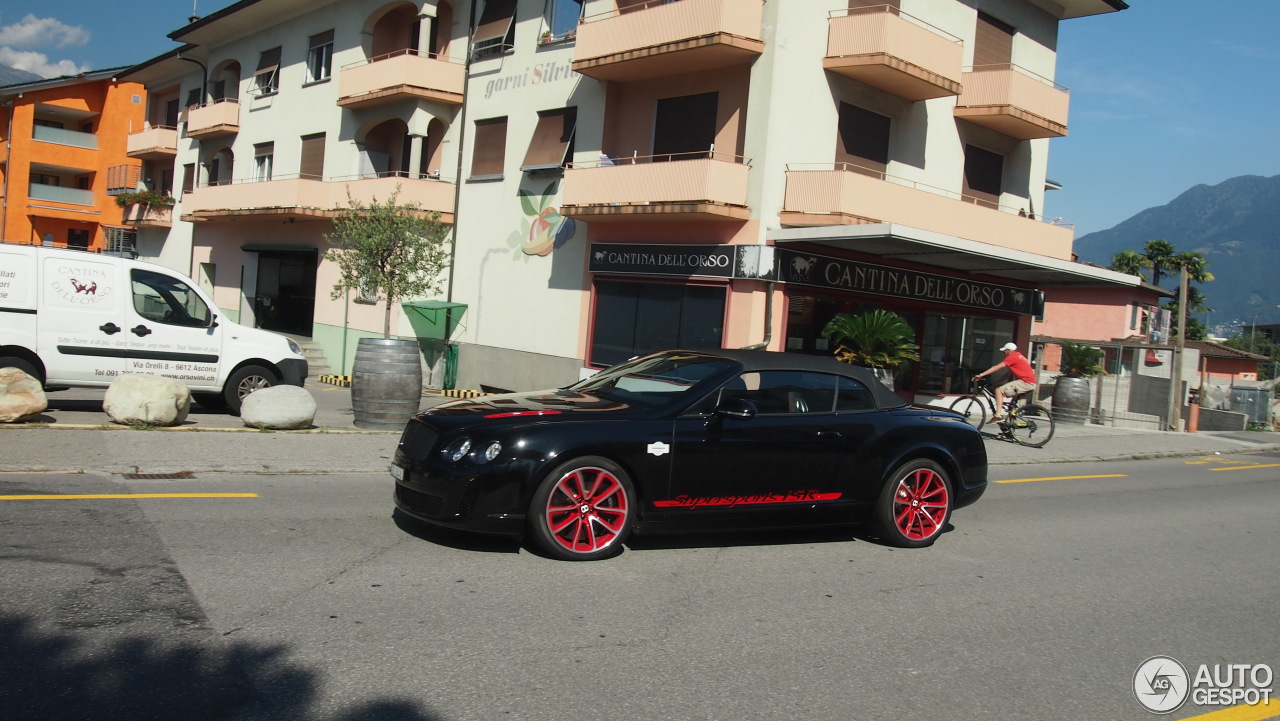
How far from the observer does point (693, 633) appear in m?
4.84

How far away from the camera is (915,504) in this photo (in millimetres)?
7332

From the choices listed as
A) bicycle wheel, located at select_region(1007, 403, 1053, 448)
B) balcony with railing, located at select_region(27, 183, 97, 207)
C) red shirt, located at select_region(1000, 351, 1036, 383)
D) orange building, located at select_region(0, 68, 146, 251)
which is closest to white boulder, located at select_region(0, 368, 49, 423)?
red shirt, located at select_region(1000, 351, 1036, 383)

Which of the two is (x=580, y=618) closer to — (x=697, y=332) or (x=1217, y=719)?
(x=1217, y=719)

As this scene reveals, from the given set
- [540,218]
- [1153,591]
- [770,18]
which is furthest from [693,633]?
[540,218]

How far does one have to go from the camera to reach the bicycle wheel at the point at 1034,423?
15719 mm

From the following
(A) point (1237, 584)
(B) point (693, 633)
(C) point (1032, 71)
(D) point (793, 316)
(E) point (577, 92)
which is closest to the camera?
(B) point (693, 633)

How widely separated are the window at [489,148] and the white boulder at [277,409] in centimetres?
1171

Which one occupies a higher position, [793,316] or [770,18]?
[770,18]

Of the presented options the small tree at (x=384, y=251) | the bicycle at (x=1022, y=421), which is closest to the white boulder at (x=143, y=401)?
the small tree at (x=384, y=251)

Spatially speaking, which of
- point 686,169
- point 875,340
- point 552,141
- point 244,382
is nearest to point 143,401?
point 244,382

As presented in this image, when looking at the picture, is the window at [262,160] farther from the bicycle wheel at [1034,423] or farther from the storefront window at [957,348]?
the bicycle wheel at [1034,423]

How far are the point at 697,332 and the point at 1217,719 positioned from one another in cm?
1355

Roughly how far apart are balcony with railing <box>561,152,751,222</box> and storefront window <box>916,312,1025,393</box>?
21.0 ft

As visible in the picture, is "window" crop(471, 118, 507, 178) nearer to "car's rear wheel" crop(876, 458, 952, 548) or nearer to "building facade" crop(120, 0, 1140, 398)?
"building facade" crop(120, 0, 1140, 398)
